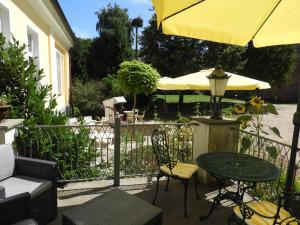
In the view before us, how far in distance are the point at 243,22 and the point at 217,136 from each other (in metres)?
1.59

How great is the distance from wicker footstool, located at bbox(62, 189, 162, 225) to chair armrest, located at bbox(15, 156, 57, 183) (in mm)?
633

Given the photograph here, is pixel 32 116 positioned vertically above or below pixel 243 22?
below

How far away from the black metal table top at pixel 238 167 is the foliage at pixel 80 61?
52.5ft

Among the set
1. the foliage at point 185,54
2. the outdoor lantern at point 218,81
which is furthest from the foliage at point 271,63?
the outdoor lantern at point 218,81

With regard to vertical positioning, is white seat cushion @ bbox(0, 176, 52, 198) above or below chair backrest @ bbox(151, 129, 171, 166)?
below

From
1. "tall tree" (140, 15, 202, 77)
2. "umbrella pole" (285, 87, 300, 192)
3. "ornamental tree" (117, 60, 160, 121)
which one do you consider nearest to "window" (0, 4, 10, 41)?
"ornamental tree" (117, 60, 160, 121)

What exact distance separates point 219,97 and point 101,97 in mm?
11064

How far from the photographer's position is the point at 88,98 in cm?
1349

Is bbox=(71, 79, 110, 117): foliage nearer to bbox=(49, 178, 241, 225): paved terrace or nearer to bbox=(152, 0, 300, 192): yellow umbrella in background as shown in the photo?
bbox=(49, 178, 241, 225): paved terrace

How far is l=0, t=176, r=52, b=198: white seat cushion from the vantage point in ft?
7.75

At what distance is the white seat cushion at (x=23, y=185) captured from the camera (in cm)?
236

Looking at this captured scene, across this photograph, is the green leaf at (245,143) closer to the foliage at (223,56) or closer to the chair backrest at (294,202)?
the chair backrest at (294,202)

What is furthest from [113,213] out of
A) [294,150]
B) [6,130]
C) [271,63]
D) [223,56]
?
[271,63]

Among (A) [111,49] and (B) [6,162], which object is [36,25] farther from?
(A) [111,49]
